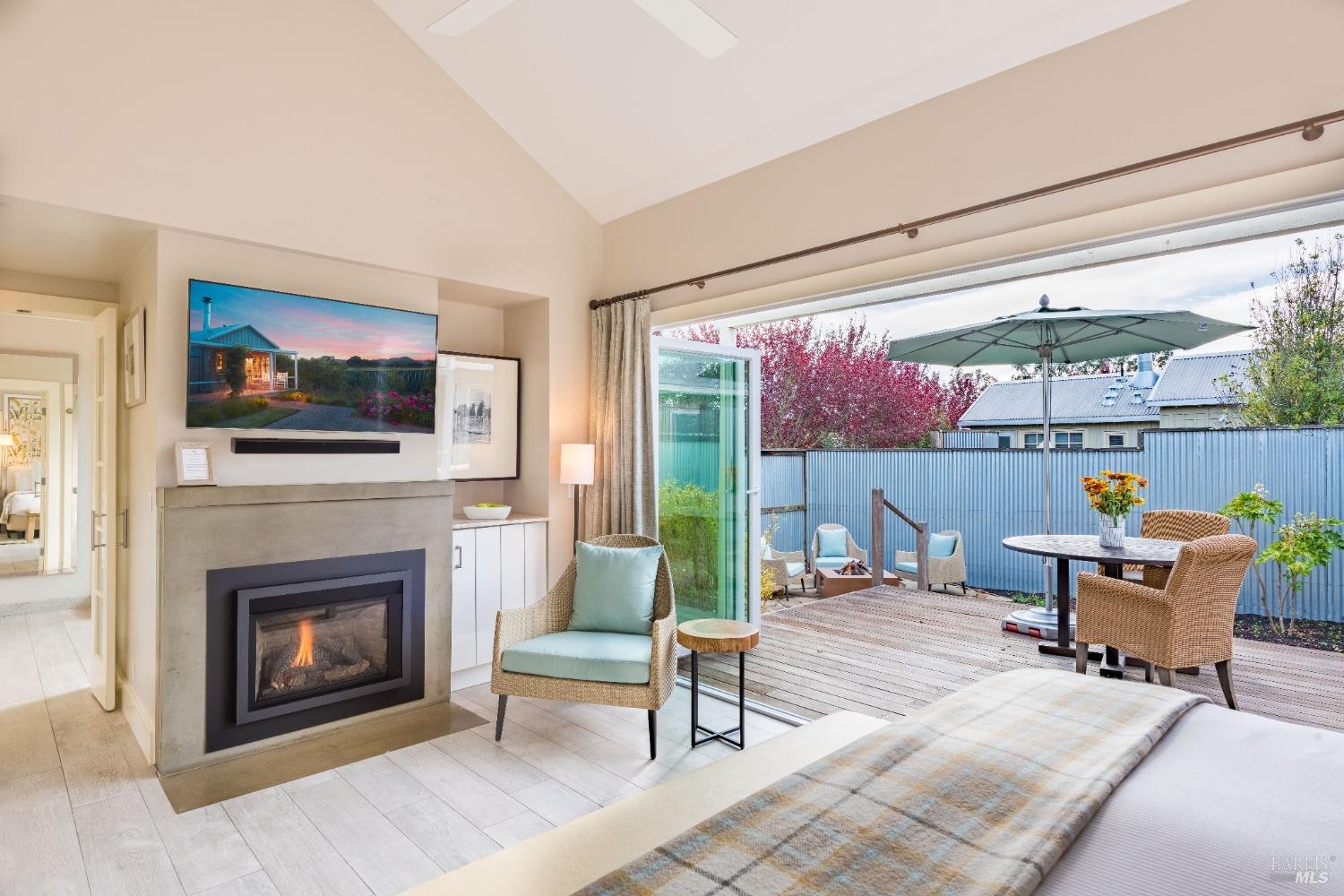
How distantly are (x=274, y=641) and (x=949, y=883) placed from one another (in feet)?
10.3

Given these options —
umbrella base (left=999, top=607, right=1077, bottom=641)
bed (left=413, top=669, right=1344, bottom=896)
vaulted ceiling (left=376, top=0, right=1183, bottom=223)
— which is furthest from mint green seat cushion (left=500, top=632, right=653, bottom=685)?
umbrella base (left=999, top=607, right=1077, bottom=641)

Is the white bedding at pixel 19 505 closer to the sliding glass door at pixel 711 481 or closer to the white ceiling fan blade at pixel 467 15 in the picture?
the sliding glass door at pixel 711 481

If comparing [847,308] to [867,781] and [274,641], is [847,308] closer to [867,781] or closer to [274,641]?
[867,781]

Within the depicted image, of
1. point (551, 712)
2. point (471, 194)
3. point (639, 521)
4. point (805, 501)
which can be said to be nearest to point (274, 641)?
point (551, 712)

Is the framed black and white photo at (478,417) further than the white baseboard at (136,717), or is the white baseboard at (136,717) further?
the framed black and white photo at (478,417)

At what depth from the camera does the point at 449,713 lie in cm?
366

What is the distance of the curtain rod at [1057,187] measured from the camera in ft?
6.90

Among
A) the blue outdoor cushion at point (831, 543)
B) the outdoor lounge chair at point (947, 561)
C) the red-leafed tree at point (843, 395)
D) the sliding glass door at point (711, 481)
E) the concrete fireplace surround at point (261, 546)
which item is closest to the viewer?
the concrete fireplace surround at point (261, 546)

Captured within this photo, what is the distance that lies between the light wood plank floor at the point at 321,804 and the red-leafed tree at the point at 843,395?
5.76 metres

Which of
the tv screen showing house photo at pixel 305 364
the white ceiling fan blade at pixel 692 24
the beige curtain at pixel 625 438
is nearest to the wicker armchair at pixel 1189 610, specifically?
the beige curtain at pixel 625 438

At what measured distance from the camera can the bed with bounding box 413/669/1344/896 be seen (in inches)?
42.9

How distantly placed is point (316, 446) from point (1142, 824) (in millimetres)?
3399

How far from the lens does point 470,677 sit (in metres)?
4.10

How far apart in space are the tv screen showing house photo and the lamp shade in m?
0.80
